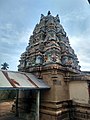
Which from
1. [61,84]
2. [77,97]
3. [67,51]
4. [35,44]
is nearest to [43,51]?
[35,44]

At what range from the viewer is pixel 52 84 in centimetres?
913

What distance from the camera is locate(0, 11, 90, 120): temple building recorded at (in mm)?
8914

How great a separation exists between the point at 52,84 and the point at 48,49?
2.85 m

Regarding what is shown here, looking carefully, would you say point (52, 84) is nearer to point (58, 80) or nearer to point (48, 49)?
point (58, 80)

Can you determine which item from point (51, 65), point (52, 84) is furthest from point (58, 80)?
point (51, 65)

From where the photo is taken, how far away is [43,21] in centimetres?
1309

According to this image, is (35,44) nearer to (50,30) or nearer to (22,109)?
(50,30)

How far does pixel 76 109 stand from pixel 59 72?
2.89 meters

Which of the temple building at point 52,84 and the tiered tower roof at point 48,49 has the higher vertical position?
the tiered tower roof at point 48,49

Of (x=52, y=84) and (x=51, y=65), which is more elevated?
(x=51, y=65)

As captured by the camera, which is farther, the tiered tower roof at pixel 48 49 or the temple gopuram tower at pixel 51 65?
the tiered tower roof at pixel 48 49

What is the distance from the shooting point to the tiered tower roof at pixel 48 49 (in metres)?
10.3

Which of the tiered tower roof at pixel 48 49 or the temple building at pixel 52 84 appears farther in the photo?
the tiered tower roof at pixel 48 49

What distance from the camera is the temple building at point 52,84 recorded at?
8.91m
